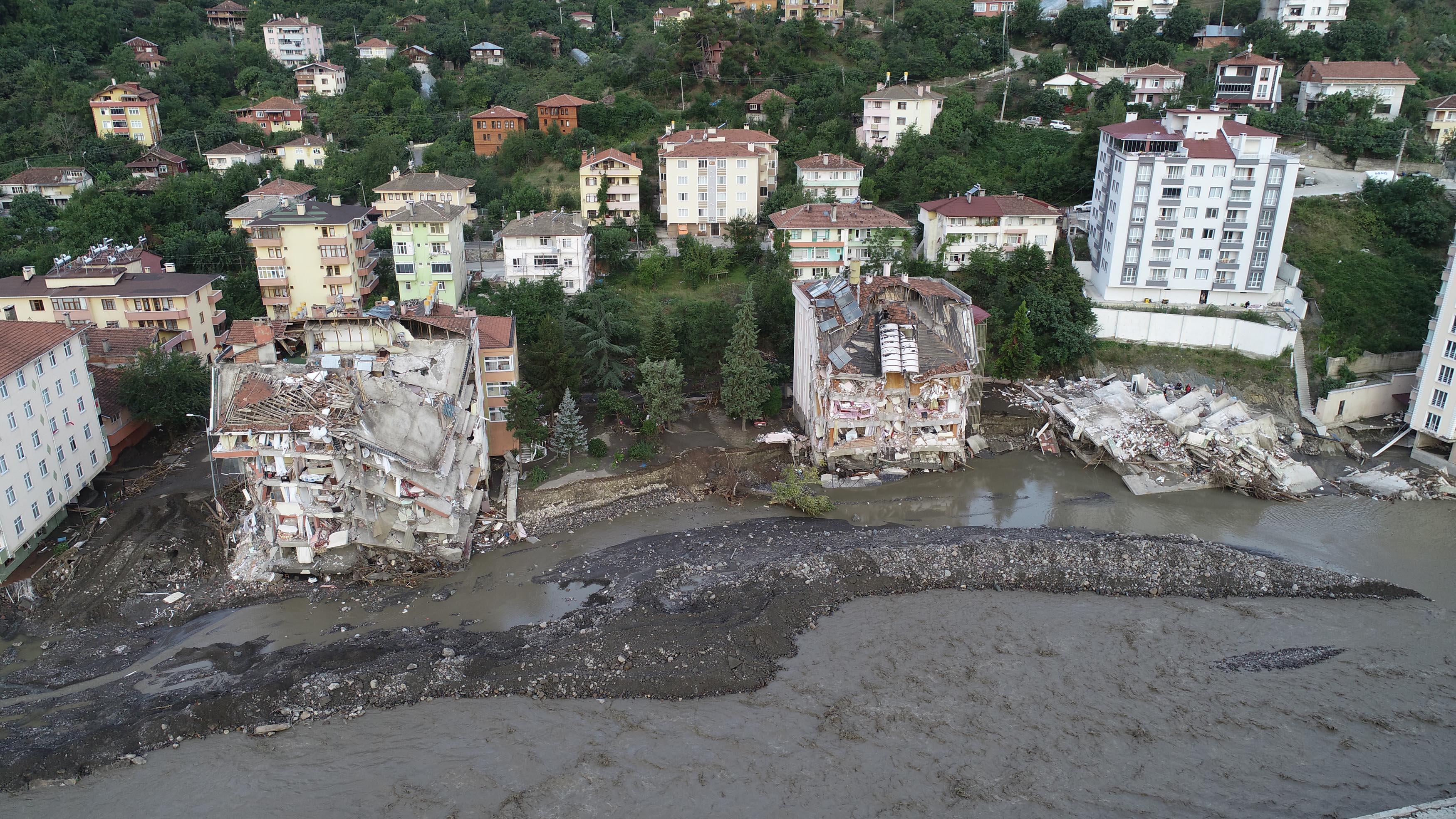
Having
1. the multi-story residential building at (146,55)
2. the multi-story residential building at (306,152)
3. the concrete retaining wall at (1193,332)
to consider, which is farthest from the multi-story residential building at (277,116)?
the concrete retaining wall at (1193,332)

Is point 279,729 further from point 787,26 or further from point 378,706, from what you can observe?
point 787,26

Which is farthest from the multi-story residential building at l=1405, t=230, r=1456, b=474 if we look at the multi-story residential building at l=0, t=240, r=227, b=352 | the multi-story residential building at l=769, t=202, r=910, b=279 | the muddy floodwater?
the multi-story residential building at l=0, t=240, r=227, b=352

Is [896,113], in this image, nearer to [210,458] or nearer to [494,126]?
[494,126]

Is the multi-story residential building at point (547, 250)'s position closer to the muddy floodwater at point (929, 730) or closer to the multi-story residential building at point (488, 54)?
the muddy floodwater at point (929, 730)

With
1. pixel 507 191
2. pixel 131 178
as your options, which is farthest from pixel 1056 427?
pixel 131 178

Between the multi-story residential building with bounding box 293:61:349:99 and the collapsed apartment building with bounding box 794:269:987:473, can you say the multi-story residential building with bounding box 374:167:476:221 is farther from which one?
the multi-story residential building with bounding box 293:61:349:99

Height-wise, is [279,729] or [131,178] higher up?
[131,178]
